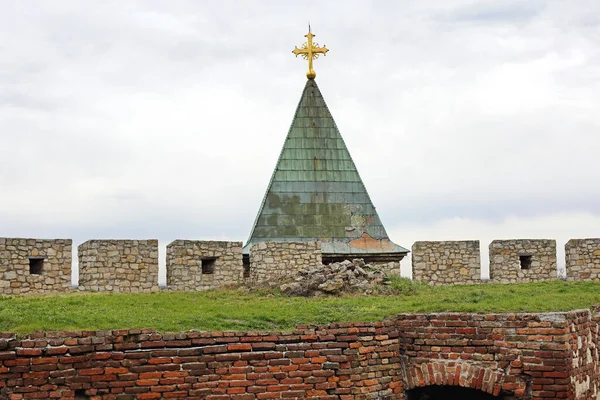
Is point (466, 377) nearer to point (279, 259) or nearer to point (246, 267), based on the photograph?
point (279, 259)

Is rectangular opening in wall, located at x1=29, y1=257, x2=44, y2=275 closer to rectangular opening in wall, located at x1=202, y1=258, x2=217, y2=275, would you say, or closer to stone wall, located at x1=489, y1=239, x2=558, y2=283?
rectangular opening in wall, located at x1=202, y1=258, x2=217, y2=275

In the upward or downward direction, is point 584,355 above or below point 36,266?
below

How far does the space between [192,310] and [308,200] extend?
324 inches

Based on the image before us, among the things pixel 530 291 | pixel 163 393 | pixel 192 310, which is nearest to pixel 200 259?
pixel 192 310

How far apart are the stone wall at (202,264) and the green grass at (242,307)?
2.52 feet

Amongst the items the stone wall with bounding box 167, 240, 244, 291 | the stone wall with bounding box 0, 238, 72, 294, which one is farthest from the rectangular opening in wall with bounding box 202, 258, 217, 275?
the stone wall with bounding box 0, 238, 72, 294

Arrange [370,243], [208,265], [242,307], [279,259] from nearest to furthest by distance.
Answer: [242,307], [208,265], [279,259], [370,243]

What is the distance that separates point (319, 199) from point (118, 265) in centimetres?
609

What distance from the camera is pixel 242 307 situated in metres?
11.7

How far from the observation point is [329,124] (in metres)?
20.3

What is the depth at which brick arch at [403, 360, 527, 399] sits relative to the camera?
33.0ft

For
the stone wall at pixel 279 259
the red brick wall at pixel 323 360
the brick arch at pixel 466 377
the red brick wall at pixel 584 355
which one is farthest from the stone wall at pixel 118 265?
the red brick wall at pixel 584 355

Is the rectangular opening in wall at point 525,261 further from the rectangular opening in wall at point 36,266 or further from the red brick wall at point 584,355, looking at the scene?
the rectangular opening in wall at point 36,266

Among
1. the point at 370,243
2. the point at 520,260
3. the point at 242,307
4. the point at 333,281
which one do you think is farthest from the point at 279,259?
the point at 520,260
